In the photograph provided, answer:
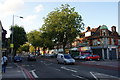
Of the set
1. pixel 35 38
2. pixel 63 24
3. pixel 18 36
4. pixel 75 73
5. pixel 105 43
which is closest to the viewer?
pixel 75 73

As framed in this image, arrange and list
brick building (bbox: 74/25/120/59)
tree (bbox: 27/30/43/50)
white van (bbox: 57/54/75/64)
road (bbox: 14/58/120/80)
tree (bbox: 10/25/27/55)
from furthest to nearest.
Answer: tree (bbox: 27/30/43/50)
tree (bbox: 10/25/27/55)
brick building (bbox: 74/25/120/59)
white van (bbox: 57/54/75/64)
road (bbox: 14/58/120/80)

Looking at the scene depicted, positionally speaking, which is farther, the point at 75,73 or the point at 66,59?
the point at 66,59

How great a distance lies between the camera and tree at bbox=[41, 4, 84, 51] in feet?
140

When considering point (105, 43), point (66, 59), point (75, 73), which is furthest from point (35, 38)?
point (75, 73)

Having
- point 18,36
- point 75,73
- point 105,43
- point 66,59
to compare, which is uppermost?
point 18,36

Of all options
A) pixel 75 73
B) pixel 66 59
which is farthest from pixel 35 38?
pixel 75 73

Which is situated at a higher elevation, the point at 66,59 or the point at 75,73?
the point at 66,59

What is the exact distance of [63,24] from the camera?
42500mm

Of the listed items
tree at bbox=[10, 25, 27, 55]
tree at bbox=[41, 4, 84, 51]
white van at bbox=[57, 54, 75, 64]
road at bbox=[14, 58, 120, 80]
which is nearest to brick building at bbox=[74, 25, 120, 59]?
tree at bbox=[41, 4, 84, 51]

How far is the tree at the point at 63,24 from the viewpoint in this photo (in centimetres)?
4275

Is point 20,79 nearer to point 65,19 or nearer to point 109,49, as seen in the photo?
point 65,19

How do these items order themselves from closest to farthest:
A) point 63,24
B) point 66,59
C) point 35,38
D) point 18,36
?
point 66,59 < point 63,24 < point 18,36 < point 35,38

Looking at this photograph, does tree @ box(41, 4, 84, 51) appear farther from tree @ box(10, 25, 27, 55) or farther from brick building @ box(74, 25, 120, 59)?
tree @ box(10, 25, 27, 55)

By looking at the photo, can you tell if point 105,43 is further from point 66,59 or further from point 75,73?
point 75,73
